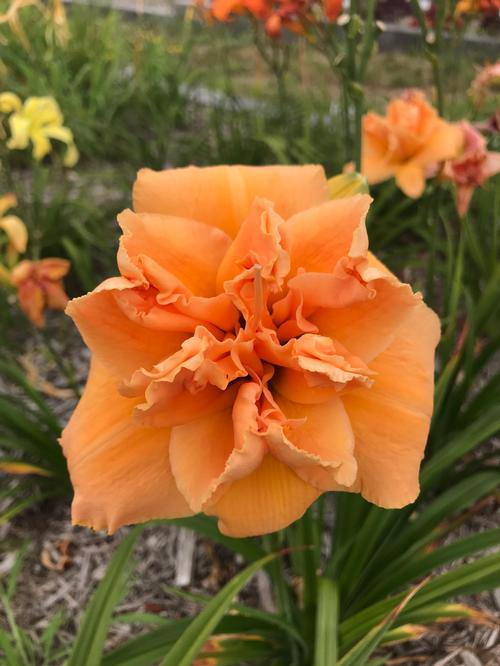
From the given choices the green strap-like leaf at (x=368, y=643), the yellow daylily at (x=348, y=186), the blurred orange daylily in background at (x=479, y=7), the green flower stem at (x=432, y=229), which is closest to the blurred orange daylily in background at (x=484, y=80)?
the blurred orange daylily in background at (x=479, y=7)

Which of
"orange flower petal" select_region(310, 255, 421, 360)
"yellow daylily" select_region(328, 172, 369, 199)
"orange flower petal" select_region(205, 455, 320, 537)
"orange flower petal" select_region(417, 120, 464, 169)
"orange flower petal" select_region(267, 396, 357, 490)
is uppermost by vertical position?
"yellow daylily" select_region(328, 172, 369, 199)

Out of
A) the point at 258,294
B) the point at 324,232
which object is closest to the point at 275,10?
the point at 324,232

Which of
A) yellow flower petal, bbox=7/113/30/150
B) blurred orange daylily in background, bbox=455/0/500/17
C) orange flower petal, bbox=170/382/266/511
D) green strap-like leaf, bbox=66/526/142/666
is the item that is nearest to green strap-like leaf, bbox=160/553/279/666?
green strap-like leaf, bbox=66/526/142/666

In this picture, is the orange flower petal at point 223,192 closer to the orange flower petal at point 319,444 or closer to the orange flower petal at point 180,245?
the orange flower petal at point 180,245

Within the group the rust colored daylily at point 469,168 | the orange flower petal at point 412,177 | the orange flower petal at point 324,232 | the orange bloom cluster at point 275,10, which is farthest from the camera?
the orange bloom cluster at point 275,10

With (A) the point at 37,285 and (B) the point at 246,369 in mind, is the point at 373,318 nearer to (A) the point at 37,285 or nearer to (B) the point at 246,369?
(B) the point at 246,369

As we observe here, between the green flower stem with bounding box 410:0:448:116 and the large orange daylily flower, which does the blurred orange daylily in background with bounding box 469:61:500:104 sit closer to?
the green flower stem with bounding box 410:0:448:116

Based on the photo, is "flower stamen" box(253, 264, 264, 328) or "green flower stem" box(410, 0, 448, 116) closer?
"flower stamen" box(253, 264, 264, 328)
